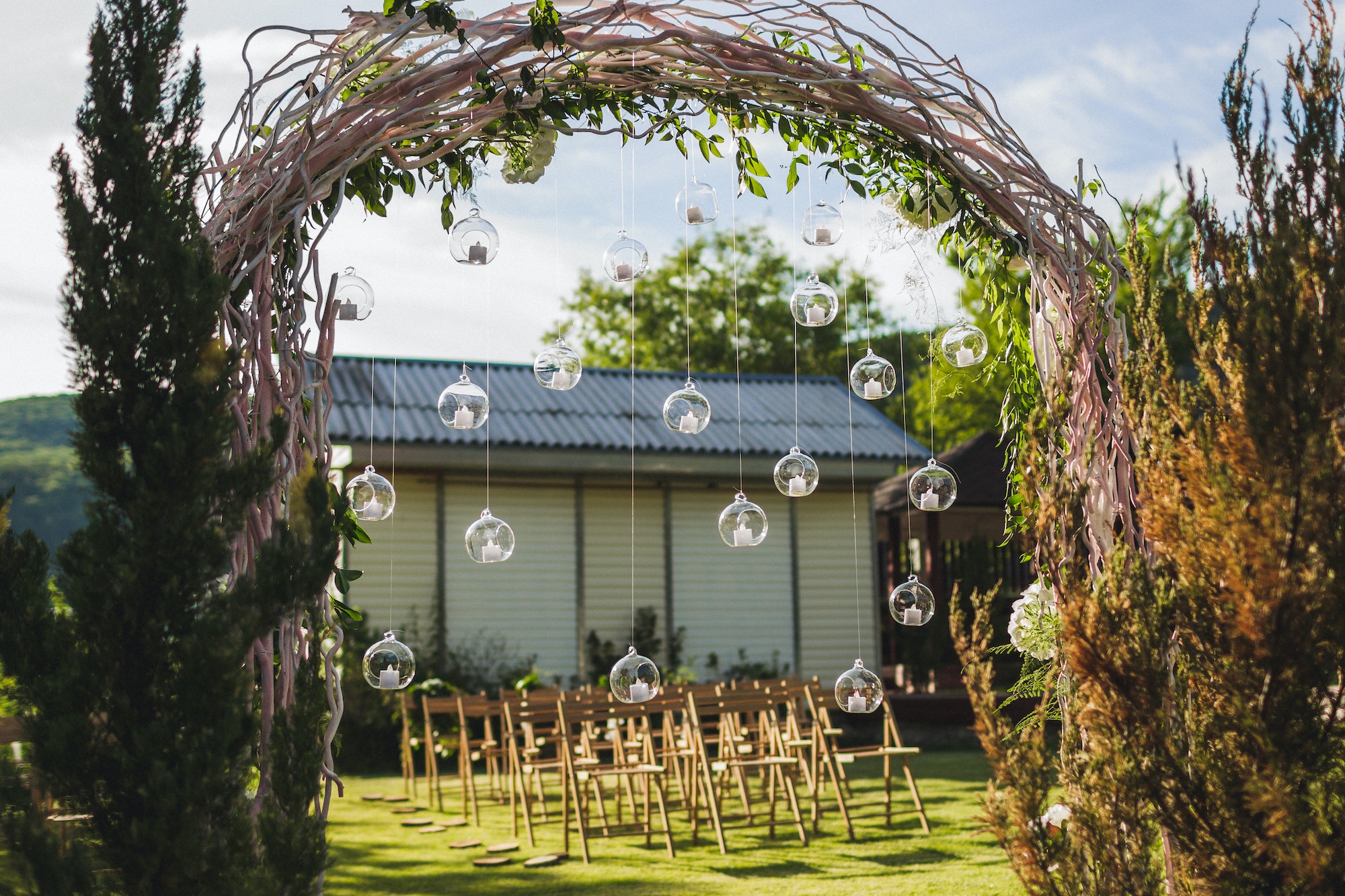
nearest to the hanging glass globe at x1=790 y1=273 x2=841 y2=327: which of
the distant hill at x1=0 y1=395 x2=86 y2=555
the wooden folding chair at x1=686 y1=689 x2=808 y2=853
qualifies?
the wooden folding chair at x1=686 y1=689 x2=808 y2=853

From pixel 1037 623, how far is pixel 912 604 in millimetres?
674

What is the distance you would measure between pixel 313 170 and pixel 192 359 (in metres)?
0.82

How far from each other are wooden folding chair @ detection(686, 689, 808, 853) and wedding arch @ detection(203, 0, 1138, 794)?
4.59 m

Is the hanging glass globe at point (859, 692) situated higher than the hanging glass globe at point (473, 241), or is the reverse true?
the hanging glass globe at point (473, 241)

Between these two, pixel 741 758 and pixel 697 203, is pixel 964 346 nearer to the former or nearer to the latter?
pixel 697 203

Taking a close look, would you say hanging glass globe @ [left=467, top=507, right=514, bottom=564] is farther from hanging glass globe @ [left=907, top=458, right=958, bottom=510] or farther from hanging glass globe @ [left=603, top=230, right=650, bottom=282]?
hanging glass globe @ [left=907, top=458, right=958, bottom=510]

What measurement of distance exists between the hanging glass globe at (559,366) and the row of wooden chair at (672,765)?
3.49m

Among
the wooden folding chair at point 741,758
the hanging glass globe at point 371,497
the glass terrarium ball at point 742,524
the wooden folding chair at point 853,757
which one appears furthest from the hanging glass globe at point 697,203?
the wooden folding chair at point 741,758

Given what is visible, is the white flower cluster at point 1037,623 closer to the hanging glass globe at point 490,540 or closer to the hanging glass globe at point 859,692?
the hanging glass globe at point 859,692

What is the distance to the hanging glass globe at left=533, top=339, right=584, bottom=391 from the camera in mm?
4336

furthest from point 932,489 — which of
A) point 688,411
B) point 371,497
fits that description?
point 371,497

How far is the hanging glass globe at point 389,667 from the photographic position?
148 inches

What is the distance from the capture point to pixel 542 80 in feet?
11.2

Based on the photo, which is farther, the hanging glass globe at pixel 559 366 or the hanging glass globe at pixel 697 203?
the hanging glass globe at pixel 559 366
